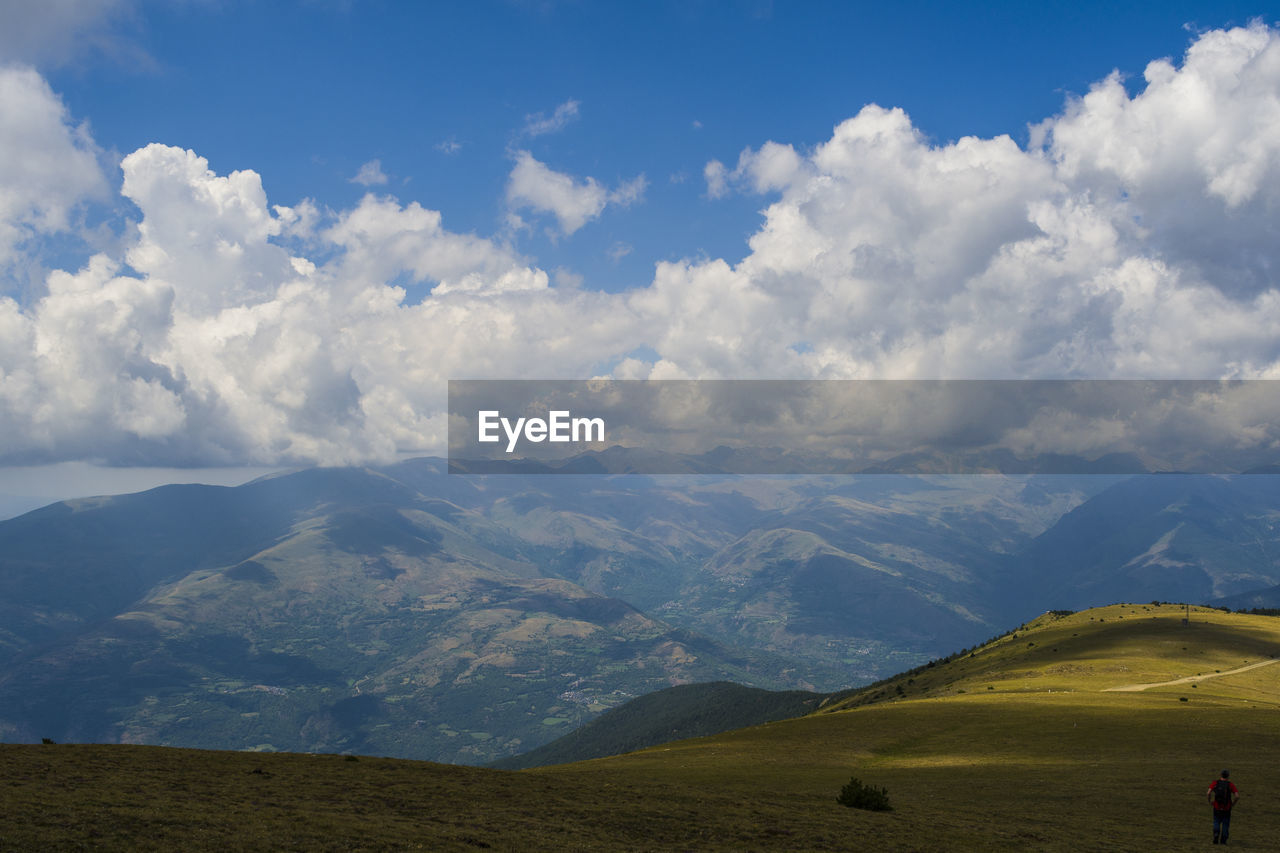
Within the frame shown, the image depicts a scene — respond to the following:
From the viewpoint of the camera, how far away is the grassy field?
86.2 ft

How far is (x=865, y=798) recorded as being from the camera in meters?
36.6

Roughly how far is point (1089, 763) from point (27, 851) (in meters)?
54.3

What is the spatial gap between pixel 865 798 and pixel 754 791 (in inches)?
266

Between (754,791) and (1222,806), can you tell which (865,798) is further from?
(1222,806)

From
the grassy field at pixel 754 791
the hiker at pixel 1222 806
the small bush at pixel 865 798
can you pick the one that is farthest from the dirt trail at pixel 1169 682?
the small bush at pixel 865 798

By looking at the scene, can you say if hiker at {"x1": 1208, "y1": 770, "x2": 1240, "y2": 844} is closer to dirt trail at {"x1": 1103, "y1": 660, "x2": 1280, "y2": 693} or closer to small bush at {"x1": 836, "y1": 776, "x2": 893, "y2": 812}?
small bush at {"x1": 836, "y1": 776, "x2": 893, "y2": 812}

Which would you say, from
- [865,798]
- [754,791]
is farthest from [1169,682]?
[754,791]

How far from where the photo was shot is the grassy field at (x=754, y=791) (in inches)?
1034

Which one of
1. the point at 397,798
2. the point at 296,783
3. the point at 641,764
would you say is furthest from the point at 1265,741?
the point at 296,783

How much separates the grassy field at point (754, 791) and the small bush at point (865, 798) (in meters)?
0.78

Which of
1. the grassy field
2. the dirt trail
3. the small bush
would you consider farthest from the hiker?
the dirt trail

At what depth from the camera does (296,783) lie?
3441cm

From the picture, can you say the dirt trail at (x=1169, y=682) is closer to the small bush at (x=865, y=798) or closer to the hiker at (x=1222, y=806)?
the hiker at (x=1222, y=806)

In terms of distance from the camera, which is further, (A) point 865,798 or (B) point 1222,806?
(A) point 865,798
